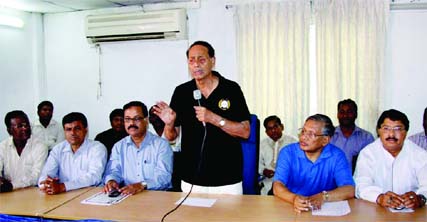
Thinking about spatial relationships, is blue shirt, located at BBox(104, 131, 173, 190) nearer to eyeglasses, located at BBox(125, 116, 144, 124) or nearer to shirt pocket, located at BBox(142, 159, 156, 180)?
shirt pocket, located at BBox(142, 159, 156, 180)

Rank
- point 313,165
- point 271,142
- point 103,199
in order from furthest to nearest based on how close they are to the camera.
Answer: point 271,142
point 313,165
point 103,199

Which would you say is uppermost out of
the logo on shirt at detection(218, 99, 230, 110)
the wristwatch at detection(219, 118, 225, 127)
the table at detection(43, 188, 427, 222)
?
the logo on shirt at detection(218, 99, 230, 110)

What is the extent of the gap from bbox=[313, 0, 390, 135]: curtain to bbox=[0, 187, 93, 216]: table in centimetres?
277

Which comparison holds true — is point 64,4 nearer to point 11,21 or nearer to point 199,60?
point 11,21

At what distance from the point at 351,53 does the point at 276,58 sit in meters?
0.78

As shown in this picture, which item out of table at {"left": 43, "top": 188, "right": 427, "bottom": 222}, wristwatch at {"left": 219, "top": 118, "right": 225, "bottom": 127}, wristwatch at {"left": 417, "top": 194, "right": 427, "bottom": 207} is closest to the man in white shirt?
table at {"left": 43, "top": 188, "right": 427, "bottom": 222}

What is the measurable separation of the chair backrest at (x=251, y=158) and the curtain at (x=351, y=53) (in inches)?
66.7

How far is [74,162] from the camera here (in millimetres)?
3197

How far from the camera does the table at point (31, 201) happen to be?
2.38 metres

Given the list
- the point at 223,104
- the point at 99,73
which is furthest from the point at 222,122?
the point at 99,73

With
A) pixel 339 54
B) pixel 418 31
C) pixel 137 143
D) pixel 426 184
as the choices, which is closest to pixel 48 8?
pixel 137 143

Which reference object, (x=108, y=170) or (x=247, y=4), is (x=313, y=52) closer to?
(x=247, y=4)

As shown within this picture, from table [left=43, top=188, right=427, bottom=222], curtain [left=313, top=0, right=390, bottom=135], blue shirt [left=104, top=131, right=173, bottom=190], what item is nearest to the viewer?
table [left=43, top=188, right=427, bottom=222]

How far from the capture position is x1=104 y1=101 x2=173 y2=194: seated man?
308 centimetres
